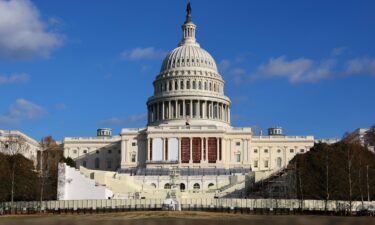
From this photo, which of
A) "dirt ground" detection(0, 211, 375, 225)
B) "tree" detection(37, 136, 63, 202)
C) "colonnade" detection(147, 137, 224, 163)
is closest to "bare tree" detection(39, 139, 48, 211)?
"tree" detection(37, 136, 63, 202)

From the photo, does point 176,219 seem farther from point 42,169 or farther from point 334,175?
point 42,169

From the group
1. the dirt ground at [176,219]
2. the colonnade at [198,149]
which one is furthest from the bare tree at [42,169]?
the dirt ground at [176,219]


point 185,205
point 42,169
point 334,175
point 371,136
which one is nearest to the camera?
point 185,205

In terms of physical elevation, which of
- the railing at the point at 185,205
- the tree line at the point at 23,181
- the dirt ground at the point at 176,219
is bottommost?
the dirt ground at the point at 176,219

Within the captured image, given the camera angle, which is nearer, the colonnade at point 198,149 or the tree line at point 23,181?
the tree line at point 23,181

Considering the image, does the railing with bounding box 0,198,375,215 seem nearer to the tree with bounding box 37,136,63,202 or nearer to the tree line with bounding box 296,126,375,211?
the tree line with bounding box 296,126,375,211

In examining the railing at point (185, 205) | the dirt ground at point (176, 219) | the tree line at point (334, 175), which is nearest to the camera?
the dirt ground at point (176, 219)

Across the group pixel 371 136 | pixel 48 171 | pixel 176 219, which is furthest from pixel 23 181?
pixel 371 136

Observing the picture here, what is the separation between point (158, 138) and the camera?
7835 inches

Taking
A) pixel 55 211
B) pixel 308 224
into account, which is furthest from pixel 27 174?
pixel 308 224

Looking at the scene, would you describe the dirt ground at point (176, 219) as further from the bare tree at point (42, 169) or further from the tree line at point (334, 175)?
the bare tree at point (42, 169)

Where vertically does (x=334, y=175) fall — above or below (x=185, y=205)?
above

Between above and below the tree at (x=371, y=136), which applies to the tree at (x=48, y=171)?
below

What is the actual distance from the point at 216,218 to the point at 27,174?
206ft
